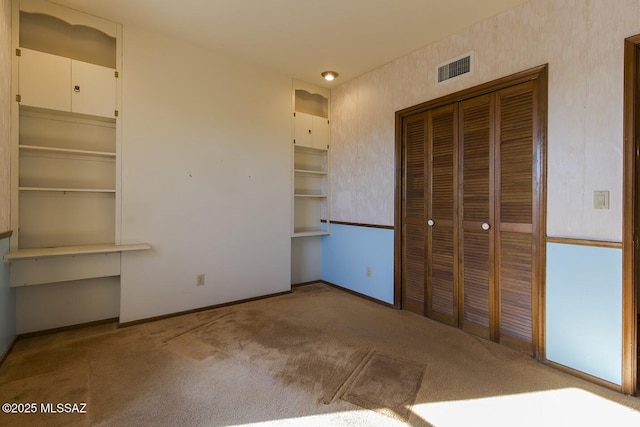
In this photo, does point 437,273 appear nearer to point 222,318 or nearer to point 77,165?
point 222,318

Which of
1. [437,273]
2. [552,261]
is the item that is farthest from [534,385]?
[437,273]

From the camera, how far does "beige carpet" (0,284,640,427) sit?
5.42 ft

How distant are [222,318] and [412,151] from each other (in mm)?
2553

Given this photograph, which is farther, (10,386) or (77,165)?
(77,165)

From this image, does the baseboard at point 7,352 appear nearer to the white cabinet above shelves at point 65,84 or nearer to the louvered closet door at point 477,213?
the white cabinet above shelves at point 65,84

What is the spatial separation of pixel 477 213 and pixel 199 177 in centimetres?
270

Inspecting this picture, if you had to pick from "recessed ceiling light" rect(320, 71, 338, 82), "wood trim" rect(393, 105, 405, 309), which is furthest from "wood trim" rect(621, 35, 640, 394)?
"recessed ceiling light" rect(320, 71, 338, 82)

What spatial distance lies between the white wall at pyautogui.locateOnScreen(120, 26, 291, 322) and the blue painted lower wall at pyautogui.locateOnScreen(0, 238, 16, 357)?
0.73m

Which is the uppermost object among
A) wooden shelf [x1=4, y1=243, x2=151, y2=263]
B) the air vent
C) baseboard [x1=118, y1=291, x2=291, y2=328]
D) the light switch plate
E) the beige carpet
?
the air vent

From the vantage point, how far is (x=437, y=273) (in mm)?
2990

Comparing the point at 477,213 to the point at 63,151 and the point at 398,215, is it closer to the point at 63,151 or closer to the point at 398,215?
the point at 398,215

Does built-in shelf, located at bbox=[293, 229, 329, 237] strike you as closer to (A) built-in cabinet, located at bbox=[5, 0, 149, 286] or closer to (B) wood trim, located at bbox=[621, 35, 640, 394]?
(A) built-in cabinet, located at bbox=[5, 0, 149, 286]

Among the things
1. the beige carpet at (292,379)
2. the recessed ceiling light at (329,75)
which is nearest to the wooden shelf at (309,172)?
the recessed ceiling light at (329,75)

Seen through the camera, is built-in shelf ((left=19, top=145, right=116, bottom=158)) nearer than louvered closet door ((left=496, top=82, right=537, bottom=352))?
No
